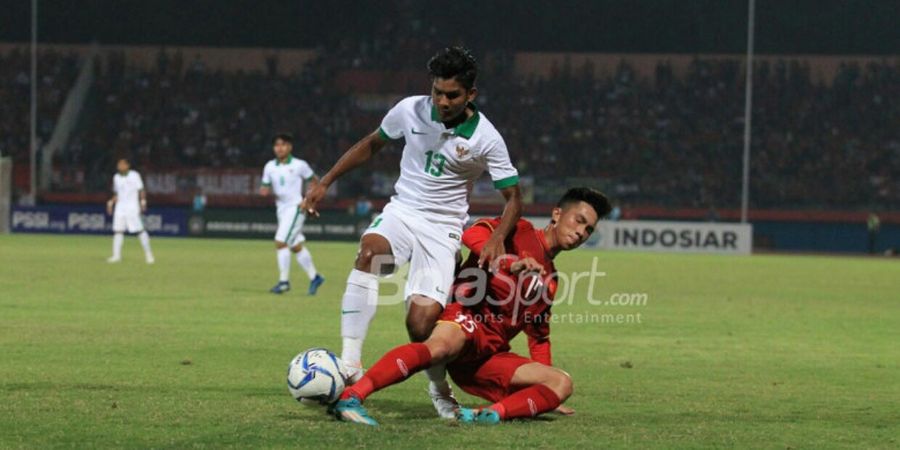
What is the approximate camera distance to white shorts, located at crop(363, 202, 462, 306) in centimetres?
791

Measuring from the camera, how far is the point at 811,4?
51031mm

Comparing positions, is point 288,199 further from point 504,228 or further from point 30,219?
point 30,219

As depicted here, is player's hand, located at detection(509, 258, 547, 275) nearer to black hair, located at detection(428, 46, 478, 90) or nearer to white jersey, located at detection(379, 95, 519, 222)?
white jersey, located at detection(379, 95, 519, 222)

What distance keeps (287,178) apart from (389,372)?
1322 centimetres

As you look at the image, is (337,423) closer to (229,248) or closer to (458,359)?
(458,359)

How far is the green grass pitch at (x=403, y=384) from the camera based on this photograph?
6.77 meters

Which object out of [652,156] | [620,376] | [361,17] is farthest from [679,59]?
[620,376]

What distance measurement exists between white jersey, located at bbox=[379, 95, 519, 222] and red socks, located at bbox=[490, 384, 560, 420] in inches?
53.2

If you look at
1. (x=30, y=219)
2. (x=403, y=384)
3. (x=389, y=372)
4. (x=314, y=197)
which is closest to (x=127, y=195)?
(x=30, y=219)

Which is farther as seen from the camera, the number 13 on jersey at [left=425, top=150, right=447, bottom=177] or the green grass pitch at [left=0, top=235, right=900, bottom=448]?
the number 13 on jersey at [left=425, top=150, right=447, bottom=177]

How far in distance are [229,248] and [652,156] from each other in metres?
19.7

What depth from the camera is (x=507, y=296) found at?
7594 millimetres

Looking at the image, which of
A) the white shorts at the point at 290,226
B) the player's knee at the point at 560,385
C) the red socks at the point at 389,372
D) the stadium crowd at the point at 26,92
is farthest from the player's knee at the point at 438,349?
the stadium crowd at the point at 26,92

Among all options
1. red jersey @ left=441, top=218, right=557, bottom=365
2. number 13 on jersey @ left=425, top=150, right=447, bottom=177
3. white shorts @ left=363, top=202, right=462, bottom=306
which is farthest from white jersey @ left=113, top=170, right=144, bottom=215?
red jersey @ left=441, top=218, right=557, bottom=365
